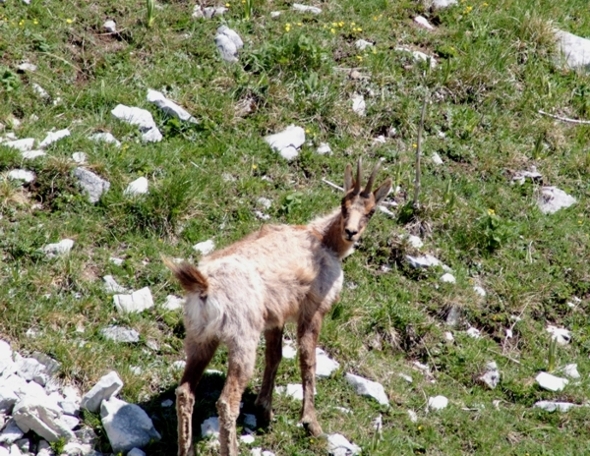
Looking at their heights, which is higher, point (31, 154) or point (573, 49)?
point (573, 49)

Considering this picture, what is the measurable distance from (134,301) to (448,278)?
3632mm

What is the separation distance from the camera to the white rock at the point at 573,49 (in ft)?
46.5

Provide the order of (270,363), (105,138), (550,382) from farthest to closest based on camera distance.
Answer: (105,138) → (550,382) → (270,363)

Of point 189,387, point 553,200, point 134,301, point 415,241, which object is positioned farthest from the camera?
point 553,200

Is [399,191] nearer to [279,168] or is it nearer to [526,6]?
[279,168]

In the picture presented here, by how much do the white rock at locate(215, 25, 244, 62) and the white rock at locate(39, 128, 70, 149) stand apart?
8.88 feet

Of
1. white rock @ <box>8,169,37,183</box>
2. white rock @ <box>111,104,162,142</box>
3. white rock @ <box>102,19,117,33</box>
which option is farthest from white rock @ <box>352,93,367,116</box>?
white rock @ <box>8,169,37,183</box>

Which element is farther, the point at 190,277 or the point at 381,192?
the point at 381,192

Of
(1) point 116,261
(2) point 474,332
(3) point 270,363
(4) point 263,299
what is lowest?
(2) point 474,332

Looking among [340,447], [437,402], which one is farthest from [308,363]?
[437,402]

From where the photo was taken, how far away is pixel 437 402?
9.16 meters

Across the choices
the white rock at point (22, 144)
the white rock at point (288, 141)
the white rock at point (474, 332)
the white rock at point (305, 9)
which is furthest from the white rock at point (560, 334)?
the white rock at point (22, 144)

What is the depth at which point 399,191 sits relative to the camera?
11.7m

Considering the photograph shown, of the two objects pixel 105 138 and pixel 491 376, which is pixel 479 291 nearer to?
pixel 491 376
